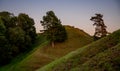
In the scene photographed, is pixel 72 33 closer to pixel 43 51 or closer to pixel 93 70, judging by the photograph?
pixel 43 51

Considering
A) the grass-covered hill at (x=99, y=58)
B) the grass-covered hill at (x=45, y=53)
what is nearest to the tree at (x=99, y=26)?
the grass-covered hill at (x=45, y=53)

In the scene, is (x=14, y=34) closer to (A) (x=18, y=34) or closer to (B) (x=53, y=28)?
(A) (x=18, y=34)

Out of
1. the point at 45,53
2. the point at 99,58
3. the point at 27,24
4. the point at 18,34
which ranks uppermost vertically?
the point at 27,24

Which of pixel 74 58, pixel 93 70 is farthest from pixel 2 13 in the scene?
pixel 93 70

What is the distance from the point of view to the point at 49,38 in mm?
58844

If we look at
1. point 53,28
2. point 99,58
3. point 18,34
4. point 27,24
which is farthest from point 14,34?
point 99,58

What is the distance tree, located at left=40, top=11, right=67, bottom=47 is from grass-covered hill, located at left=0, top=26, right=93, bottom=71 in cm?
151

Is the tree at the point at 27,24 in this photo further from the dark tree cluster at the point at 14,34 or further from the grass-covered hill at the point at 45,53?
the grass-covered hill at the point at 45,53

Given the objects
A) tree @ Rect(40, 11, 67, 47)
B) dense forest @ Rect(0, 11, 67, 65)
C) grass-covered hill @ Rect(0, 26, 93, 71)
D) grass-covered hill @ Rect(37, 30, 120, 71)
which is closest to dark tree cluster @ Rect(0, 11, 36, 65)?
dense forest @ Rect(0, 11, 67, 65)

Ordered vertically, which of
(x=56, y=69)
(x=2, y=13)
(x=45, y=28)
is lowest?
(x=56, y=69)

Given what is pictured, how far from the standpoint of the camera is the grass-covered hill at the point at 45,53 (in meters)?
43.7

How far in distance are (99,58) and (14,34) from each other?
4100cm

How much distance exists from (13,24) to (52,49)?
1299 cm

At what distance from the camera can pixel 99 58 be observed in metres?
18.8
